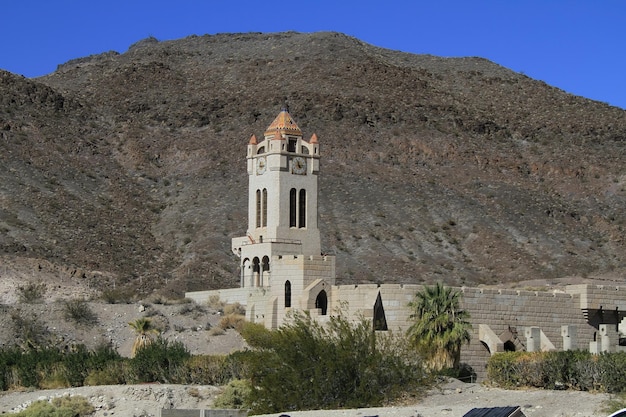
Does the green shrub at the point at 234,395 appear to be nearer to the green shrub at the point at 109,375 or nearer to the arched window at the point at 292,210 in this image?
the green shrub at the point at 109,375

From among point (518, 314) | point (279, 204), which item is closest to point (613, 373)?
point (518, 314)

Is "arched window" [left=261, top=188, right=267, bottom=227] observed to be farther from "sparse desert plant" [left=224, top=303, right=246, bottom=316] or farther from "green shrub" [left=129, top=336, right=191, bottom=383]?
"green shrub" [left=129, top=336, right=191, bottom=383]

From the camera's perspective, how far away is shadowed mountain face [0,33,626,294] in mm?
77750

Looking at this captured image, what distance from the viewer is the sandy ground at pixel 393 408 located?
1211 inches

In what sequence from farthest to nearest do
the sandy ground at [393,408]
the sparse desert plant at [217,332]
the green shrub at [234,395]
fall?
1. the sparse desert plant at [217,332]
2. the green shrub at [234,395]
3. the sandy ground at [393,408]

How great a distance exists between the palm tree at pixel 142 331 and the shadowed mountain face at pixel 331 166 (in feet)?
50.2

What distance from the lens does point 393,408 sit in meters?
31.9

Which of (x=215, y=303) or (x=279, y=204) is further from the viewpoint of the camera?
(x=279, y=204)

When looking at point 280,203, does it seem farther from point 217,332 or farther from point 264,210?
point 217,332

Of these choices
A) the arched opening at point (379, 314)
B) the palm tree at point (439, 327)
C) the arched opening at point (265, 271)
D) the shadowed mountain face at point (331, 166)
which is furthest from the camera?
the shadowed mountain face at point (331, 166)

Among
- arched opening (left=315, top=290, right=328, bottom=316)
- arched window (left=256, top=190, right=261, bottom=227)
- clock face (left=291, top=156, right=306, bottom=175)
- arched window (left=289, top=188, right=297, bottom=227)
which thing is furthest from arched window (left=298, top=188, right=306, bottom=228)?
arched opening (left=315, top=290, right=328, bottom=316)

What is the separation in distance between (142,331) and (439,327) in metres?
11.5

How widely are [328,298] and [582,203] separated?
5033cm

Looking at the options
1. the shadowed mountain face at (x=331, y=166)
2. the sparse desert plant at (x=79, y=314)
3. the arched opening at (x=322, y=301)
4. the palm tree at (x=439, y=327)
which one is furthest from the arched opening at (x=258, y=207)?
the palm tree at (x=439, y=327)
